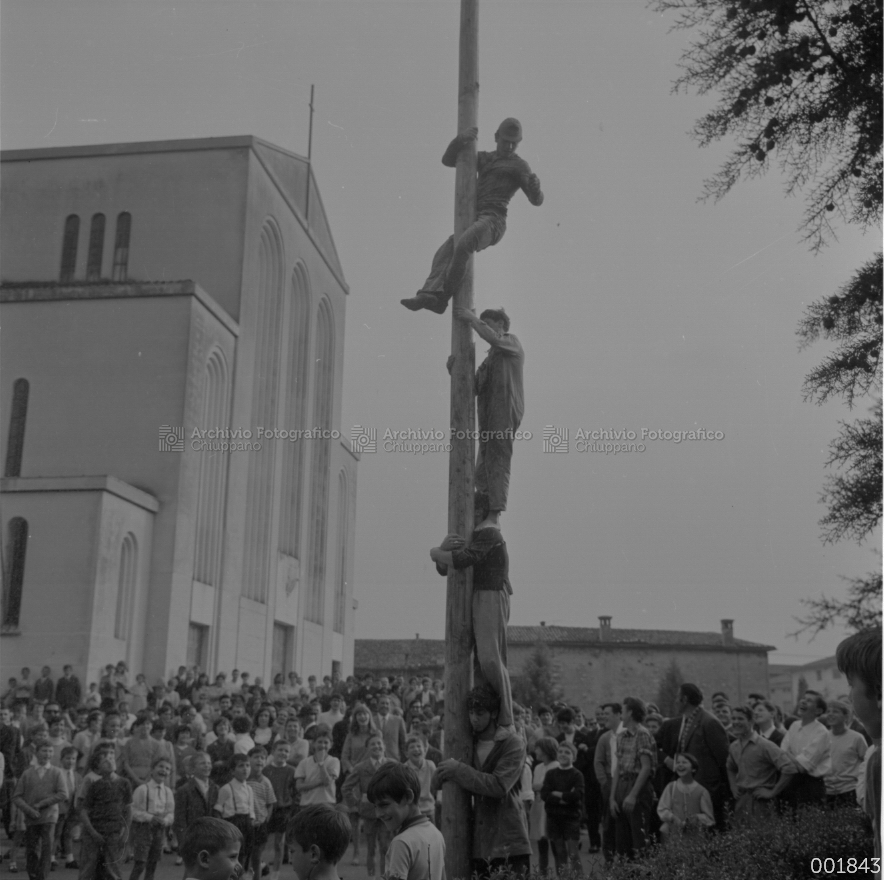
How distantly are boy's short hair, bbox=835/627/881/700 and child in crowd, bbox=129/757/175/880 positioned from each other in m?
9.01

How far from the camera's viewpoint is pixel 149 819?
34.8 feet

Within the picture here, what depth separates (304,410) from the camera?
41.3 meters

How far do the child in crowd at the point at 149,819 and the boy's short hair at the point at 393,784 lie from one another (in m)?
6.74

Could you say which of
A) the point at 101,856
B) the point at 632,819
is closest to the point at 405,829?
the point at 632,819

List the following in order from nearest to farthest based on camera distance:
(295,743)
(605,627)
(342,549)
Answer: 1. (295,743)
2. (342,549)
3. (605,627)

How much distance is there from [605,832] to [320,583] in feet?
105

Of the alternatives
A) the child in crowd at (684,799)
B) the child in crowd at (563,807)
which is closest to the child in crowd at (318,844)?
the child in crowd at (684,799)

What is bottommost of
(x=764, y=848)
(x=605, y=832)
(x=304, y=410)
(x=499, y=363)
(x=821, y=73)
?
(x=605, y=832)

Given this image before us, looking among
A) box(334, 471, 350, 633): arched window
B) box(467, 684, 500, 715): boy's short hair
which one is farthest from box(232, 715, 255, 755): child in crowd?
box(334, 471, 350, 633): arched window

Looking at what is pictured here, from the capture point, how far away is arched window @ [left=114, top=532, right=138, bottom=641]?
28.1m

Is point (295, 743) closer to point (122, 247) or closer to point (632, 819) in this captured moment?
point (632, 819)

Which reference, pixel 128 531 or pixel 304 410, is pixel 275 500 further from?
pixel 128 531

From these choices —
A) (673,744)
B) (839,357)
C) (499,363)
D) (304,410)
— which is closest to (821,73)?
(839,357)

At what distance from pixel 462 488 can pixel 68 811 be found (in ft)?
26.9
